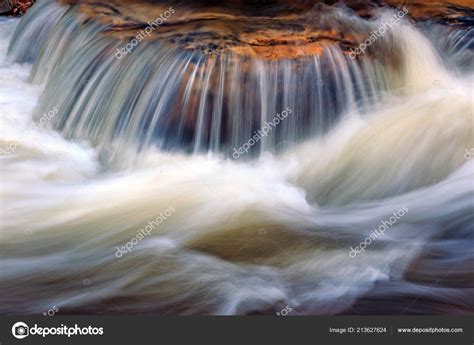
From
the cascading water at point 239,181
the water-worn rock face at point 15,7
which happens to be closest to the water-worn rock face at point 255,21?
the cascading water at point 239,181

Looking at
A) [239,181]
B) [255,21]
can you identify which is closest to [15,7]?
[255,21]

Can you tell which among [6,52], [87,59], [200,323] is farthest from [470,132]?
[6,52]

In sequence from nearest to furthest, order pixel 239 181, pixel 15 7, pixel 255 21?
1. pixel 239 181
2. pixel 255 21
3. pixel 15 7

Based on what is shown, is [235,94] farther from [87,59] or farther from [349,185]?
[87,59]

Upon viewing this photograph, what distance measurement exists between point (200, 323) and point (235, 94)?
2451mm

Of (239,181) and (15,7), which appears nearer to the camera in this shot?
(239,181)

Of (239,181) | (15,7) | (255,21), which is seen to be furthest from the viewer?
(15,7)

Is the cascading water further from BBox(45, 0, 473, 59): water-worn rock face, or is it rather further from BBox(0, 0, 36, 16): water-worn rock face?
BBox(0, 0, 36, 16): water-worn rock face

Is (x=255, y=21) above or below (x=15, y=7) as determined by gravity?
above

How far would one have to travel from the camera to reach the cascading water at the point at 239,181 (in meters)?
5.18

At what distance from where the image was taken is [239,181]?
6227 millimetres

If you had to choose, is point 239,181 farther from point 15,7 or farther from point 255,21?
point 15,7

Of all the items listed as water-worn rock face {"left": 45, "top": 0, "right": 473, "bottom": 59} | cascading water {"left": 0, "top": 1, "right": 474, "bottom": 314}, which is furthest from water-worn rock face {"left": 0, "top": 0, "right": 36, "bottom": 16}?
cascading water {"left": 0, "top": 1, "right": 474, "bottom": 314}

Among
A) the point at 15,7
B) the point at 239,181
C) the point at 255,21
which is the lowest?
the point at 239,181
